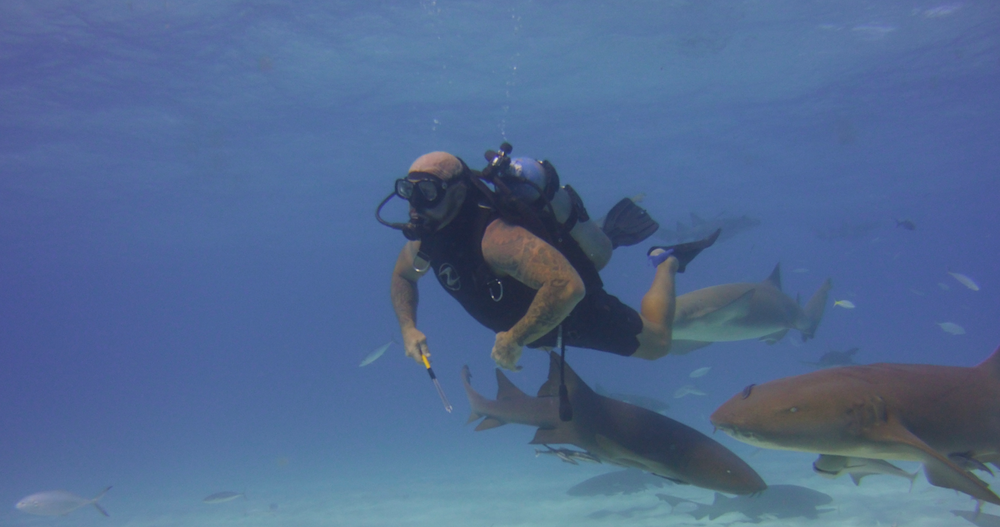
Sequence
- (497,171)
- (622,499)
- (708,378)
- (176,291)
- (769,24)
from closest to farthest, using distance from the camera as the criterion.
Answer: (497,171)
(622,499)
(769,24)
(708,378)
(176,291)

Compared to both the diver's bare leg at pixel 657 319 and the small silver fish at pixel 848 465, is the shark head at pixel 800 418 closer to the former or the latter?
the small silver fish at pixel 848 465

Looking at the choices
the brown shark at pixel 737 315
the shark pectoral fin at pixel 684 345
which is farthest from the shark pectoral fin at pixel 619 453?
the shark pectoral fin at pixel 684 345

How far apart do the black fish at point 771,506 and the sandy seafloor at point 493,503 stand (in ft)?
0.39

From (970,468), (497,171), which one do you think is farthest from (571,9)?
(970,468)

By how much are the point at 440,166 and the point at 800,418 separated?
8.65ft

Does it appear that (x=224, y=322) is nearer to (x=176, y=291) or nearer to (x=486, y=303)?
(x=176, y=291)

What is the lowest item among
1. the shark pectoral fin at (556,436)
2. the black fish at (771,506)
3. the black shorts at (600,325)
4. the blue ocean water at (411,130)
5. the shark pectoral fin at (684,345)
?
the black fish at (771,506)

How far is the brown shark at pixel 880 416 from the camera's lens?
2.60m

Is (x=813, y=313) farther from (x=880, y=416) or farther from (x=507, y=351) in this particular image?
(x=507, y=351)

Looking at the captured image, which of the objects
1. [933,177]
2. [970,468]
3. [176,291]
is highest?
[176,291]

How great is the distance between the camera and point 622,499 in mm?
10758

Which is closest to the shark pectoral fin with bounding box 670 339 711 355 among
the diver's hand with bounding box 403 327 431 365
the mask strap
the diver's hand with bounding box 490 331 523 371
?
the mask strap

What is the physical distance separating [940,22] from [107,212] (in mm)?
44653

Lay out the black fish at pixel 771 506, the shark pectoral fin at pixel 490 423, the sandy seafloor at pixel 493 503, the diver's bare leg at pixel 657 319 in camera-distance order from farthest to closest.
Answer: the sandy seafloor at pixel 493 503 < the black fish at pixel 771 506 < the shark pectoral fin at pixel 490 423 < the diver's bare leg at pixel 657 319
